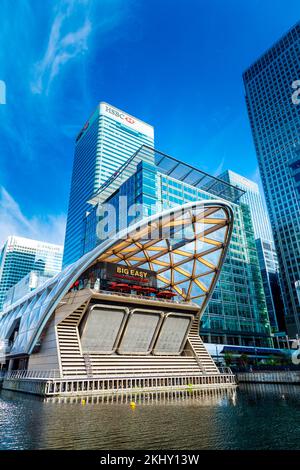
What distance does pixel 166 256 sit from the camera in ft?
180

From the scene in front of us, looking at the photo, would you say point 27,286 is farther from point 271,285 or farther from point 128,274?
point 271,285

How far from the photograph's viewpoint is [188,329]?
53062mm

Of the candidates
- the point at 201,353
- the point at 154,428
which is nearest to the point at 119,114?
the point at 201,353

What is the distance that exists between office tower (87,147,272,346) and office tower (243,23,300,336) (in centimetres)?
3042

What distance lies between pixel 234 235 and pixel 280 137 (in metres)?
70.9

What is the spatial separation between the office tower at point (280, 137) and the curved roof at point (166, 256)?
280 ft

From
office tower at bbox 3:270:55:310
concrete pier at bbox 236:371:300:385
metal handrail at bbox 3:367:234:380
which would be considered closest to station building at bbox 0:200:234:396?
→ metal handrail at bbox 3:367:234:380

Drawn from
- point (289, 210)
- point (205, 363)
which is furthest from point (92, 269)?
point (289, 210)

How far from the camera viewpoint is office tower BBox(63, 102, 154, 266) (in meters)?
145

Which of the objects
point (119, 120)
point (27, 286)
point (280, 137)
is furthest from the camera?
point (119, 120)

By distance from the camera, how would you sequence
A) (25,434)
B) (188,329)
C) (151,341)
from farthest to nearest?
(188,329)
(151,341)
(25,434)

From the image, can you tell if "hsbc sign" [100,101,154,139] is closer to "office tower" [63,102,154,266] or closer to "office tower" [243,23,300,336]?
"office tower" [63,102,154,266]
